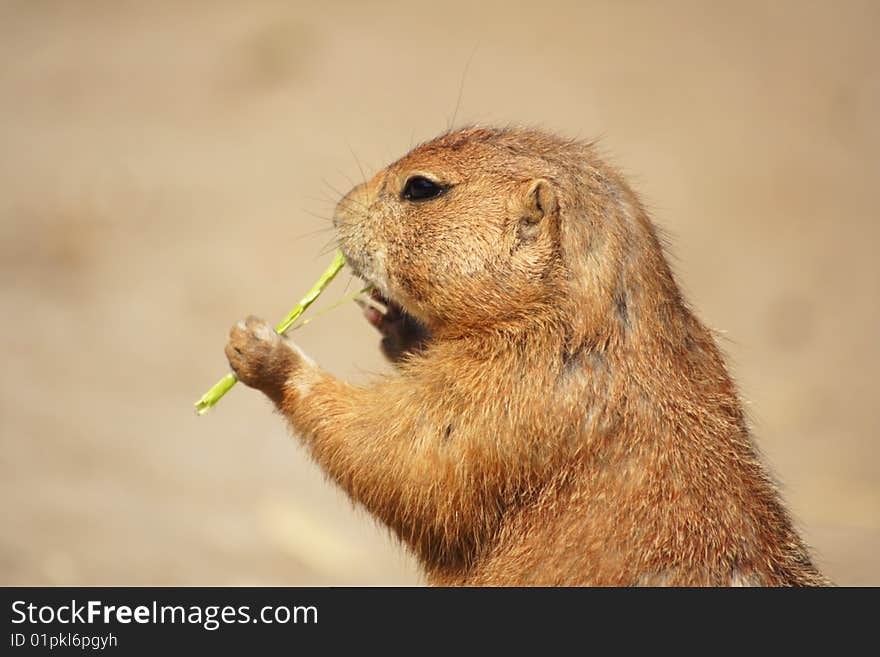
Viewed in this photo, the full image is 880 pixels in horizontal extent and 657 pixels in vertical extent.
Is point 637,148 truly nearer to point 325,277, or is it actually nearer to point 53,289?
point 53,289

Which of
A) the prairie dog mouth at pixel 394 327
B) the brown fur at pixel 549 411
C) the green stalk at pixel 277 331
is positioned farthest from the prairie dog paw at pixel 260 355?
the prairie dog mouth at pixel 394 327

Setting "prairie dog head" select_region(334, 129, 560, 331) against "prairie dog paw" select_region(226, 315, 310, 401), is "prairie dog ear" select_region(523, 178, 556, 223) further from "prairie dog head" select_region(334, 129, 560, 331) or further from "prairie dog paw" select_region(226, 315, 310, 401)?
"prairie dog paw" select_region(226, 315, 310, 401)

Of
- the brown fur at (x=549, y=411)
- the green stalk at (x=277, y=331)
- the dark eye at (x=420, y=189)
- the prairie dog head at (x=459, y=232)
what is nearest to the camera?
the brown fur at (x=549, y=411)

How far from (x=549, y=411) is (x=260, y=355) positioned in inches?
52.4

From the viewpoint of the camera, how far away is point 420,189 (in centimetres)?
480

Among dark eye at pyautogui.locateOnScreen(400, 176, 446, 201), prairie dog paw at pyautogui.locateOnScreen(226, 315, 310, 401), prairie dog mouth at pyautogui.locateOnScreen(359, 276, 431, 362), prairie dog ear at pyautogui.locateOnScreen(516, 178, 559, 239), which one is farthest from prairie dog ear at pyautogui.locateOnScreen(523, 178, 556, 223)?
prairie dog paw at pyautogui.locateOnScreen(226, 315, 310, 401)

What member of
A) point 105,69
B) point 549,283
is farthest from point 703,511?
point 105,69

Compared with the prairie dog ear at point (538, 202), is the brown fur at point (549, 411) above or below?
below

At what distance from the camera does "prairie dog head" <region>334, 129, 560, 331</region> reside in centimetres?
444

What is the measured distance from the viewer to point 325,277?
5.31 m

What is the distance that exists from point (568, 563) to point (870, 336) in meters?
9.19

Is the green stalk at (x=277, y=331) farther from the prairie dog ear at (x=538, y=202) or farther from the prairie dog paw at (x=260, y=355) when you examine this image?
the prairie dog ear at (x=538, y=202)

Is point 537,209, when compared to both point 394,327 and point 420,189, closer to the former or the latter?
point 420,189

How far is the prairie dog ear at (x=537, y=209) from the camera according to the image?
4.47m
